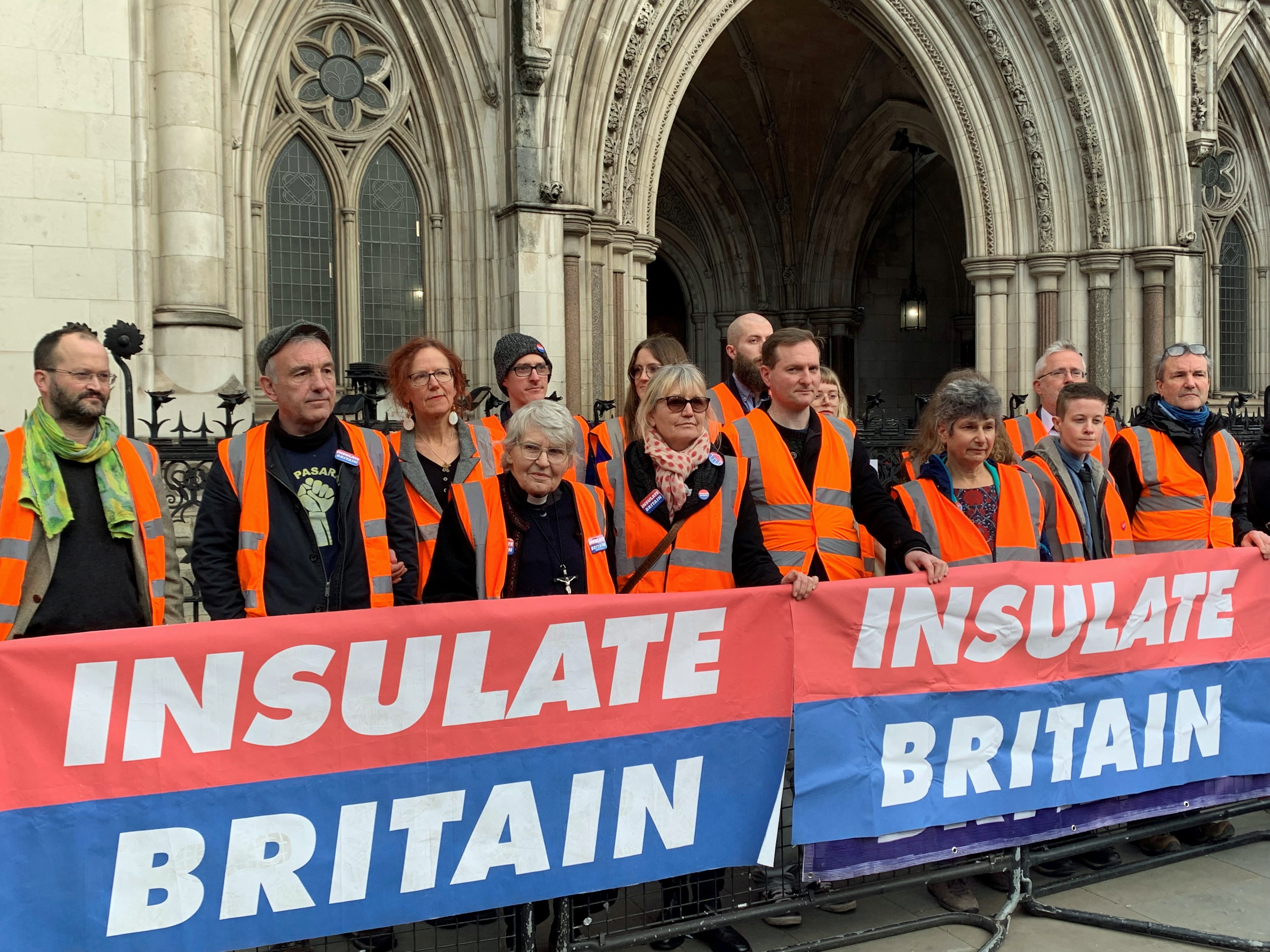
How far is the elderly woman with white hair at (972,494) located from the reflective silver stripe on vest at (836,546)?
0.87 feet

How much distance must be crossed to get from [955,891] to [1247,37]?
15157 mm

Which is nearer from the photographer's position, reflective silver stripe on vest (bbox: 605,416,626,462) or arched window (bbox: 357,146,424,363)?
reflective silver stripe on vest (bbox: 605,416,626,462)

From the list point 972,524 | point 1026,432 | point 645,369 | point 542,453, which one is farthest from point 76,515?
point 1026,432

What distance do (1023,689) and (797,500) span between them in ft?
3.60

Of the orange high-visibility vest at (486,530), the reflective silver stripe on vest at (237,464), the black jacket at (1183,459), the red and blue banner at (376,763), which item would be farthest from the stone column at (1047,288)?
the reflective silver stripe on vest at (237,464)

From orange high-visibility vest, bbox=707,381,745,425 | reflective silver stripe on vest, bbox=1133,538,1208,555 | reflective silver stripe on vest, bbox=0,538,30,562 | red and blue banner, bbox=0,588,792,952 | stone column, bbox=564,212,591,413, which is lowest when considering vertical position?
red and blue banner, bbox=0,588,792,952

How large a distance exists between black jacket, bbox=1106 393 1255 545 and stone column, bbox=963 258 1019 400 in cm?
897

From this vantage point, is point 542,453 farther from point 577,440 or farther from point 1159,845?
point 1159,845

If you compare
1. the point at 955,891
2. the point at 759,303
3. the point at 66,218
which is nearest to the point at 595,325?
the point at 66,218

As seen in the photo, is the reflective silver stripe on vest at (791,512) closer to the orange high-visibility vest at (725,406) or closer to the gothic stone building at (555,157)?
the orange high-visibility vest at (725,406)

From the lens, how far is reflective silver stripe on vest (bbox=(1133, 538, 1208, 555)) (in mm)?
5242

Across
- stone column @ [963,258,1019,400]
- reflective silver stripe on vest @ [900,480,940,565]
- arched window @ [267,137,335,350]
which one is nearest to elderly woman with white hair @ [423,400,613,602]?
reflective silver stripe on vest @ [900,480,940,565]

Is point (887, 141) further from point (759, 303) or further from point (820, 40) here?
point (759, 303)

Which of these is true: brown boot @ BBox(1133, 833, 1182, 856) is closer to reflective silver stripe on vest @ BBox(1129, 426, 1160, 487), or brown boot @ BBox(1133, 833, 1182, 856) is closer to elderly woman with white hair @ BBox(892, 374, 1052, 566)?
elderly woman with white hair @ BBox(892, 374, 1052, 566)
